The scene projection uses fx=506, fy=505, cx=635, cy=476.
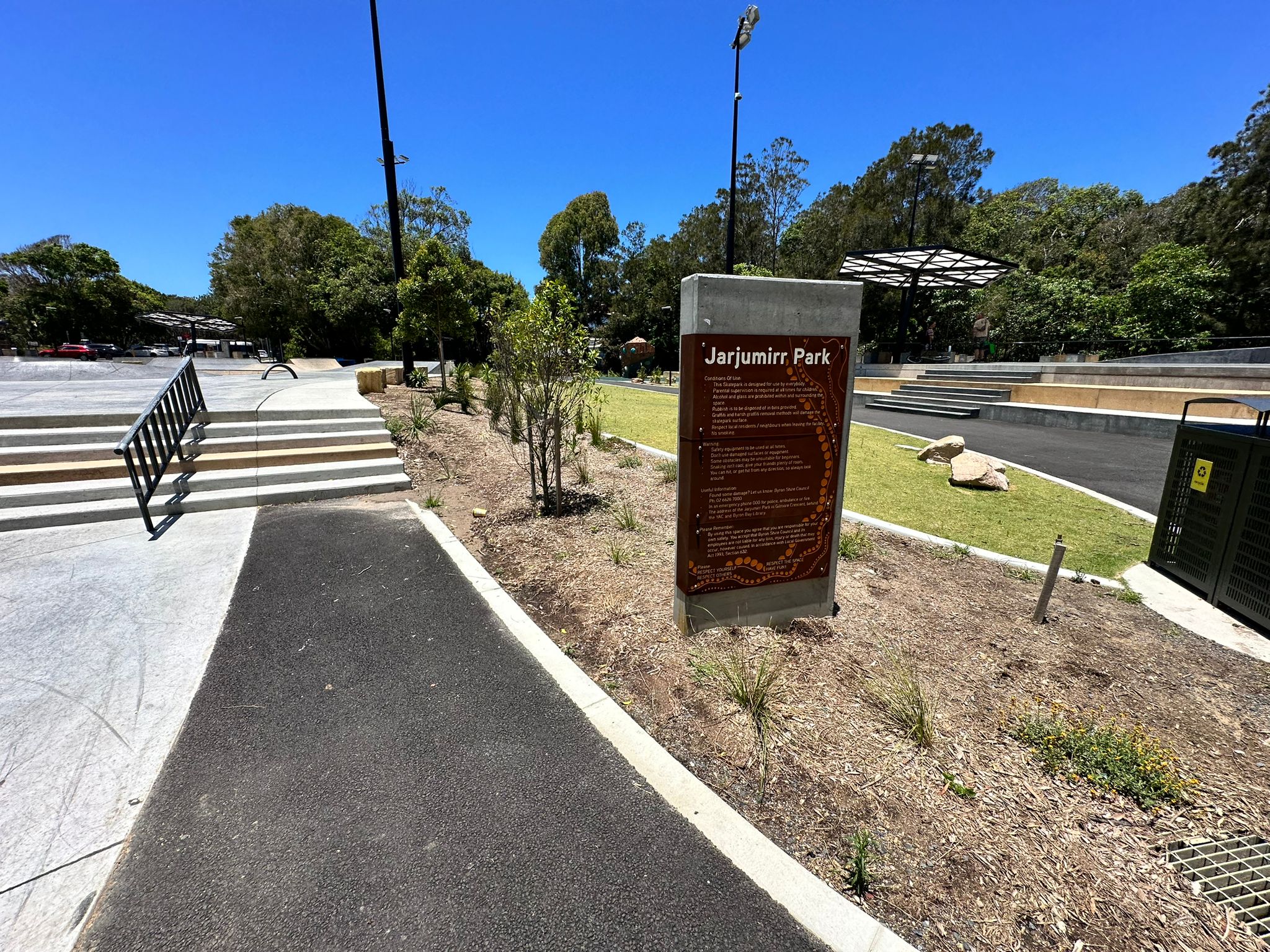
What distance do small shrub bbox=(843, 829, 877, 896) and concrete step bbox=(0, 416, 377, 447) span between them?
8.48 meters

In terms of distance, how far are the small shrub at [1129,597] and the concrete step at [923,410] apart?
13.6 m

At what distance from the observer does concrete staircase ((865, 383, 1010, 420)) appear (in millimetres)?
17000

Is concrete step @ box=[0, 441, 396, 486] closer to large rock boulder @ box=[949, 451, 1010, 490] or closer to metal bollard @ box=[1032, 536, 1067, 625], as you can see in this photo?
metal bollard @ box=[1032, 536, 1067, 625]

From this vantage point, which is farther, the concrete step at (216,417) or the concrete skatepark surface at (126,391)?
the concrete skatepark surface at (126,391)

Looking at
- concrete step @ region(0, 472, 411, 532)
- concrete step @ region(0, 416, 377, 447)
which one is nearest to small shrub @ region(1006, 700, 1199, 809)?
concrete step @ region(0, 472, 411, 532)

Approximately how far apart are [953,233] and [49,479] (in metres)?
46.7

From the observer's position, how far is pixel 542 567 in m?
4.96

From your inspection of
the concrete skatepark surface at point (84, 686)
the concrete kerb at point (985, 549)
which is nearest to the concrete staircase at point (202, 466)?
the concrete skatepark surface at point (84, 686)

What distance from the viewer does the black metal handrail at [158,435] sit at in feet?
17.6

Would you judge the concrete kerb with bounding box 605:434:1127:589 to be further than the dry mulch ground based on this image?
Yes

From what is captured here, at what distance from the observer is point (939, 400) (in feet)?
60.3

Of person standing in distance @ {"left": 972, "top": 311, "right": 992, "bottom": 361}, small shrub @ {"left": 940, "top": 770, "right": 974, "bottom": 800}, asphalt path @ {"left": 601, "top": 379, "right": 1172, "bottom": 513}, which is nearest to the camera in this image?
small shrub @ {"left": 940, "top": 770, "right": 974, "bottom": 800}

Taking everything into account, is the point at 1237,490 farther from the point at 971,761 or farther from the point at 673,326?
the point at 673,326

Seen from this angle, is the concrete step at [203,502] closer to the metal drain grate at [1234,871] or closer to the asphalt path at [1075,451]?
the asphalt path at [1075,451]
